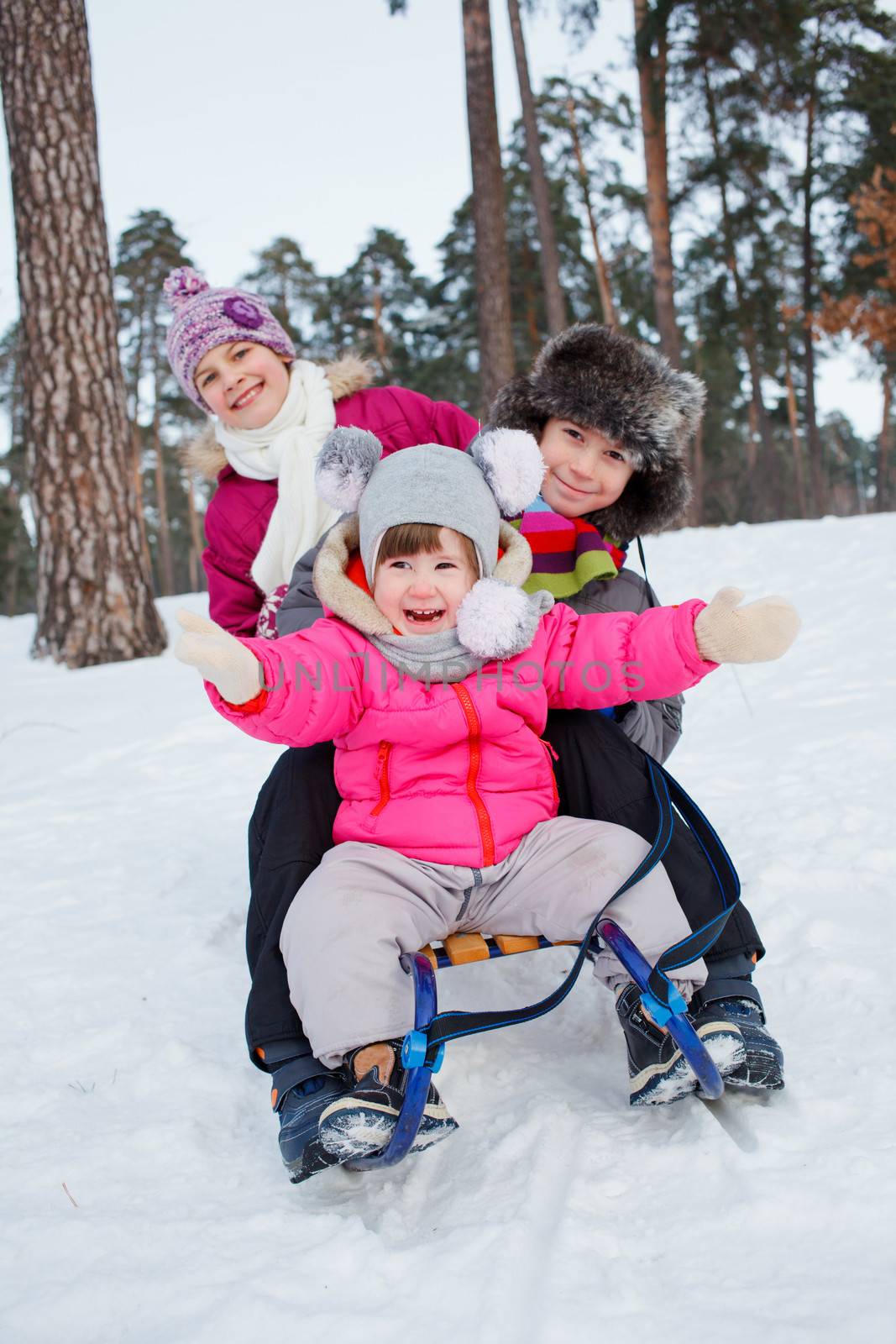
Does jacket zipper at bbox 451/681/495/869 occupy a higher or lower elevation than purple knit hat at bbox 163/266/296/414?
lower

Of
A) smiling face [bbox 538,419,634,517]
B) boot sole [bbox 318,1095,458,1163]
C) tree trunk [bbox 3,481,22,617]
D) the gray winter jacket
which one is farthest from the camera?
tree trunk [bbox 3,481,22,617]

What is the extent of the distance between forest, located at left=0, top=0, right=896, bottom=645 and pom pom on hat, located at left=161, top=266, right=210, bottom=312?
5073 mm

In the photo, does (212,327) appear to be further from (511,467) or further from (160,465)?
(160,465)

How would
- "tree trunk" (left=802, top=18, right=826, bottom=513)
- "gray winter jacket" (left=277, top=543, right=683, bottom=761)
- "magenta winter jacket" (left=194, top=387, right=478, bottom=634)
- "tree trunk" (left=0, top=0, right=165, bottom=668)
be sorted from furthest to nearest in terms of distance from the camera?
"tree trunk" (left=802, top=18, right=826, bottom=513)
"tree trunk" (left=0, top=0, right=165, bottom=668)
"magenta winter jacket" (left=194, top=387, right=478, bottom=634)
"gray winter jacket" (left=277, top=543, right=683, bottom=761)

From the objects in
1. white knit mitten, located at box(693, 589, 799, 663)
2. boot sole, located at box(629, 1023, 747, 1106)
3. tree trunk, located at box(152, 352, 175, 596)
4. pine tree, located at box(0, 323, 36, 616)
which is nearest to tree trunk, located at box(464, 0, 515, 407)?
white knit mitten, located at box(693, 589, 799, 663)

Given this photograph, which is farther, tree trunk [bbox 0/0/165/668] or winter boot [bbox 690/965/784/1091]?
tree trunk [bbox 0/0/165/668]

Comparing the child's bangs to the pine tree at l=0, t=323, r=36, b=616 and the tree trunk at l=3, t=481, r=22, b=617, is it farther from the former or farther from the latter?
the tree trunk at l=3, t=481, r=22, b=617

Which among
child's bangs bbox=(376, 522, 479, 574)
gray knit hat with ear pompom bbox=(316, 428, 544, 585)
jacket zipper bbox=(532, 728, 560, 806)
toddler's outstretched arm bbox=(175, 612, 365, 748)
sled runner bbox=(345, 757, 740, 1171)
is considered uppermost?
gray knit hat with ear pompom bbox=(316, 428, 544, 585)

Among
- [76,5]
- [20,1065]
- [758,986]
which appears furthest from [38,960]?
[76,5]

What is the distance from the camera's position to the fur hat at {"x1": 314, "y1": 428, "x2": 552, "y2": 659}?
1.93 meters

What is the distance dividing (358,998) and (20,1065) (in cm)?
87

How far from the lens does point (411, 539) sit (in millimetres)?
1990

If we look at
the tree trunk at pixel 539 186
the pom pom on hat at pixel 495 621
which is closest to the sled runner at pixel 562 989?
the pom pom on hat at pixel 495 621

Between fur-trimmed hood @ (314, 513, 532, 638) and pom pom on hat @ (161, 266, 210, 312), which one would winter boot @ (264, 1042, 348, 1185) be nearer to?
fur-trimmed hood @ (314, 513, 532, 638)
